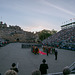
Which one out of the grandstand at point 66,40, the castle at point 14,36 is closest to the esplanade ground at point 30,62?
the grandstand at point 66,40

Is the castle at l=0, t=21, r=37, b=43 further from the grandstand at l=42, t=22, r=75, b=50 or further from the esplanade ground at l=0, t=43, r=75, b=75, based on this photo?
the esplanade ground at l=0, t=43, r=75, b=75

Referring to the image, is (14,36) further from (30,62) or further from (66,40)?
(30,62)

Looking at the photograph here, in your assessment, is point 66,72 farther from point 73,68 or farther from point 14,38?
point 14,38

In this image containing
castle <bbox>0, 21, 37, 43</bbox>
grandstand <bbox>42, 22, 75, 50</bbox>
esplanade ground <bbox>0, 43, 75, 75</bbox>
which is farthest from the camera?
castle <bbox>0, 21, 37, 43</bbox>

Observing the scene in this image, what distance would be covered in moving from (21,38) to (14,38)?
23.4ft

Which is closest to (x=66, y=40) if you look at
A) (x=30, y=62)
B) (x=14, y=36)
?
(x=30, y=62)

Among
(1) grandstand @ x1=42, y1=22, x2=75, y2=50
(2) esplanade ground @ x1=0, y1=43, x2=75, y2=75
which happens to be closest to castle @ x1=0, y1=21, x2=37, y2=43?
(1) grandstand @ x1=42, y1=22, x2=75, y2=50

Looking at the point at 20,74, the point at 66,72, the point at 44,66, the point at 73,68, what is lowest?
the point at 20,74

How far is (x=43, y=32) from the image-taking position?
306 ft

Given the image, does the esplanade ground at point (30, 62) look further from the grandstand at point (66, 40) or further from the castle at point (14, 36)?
the castle at point (14, 36)

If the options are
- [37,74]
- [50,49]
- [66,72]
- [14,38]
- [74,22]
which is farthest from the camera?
[14,38]

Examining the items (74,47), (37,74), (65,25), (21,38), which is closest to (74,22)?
(65,25)

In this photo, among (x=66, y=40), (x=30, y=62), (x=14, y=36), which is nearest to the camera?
(x=30, y=62)

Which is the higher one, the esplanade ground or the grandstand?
the grandstand
